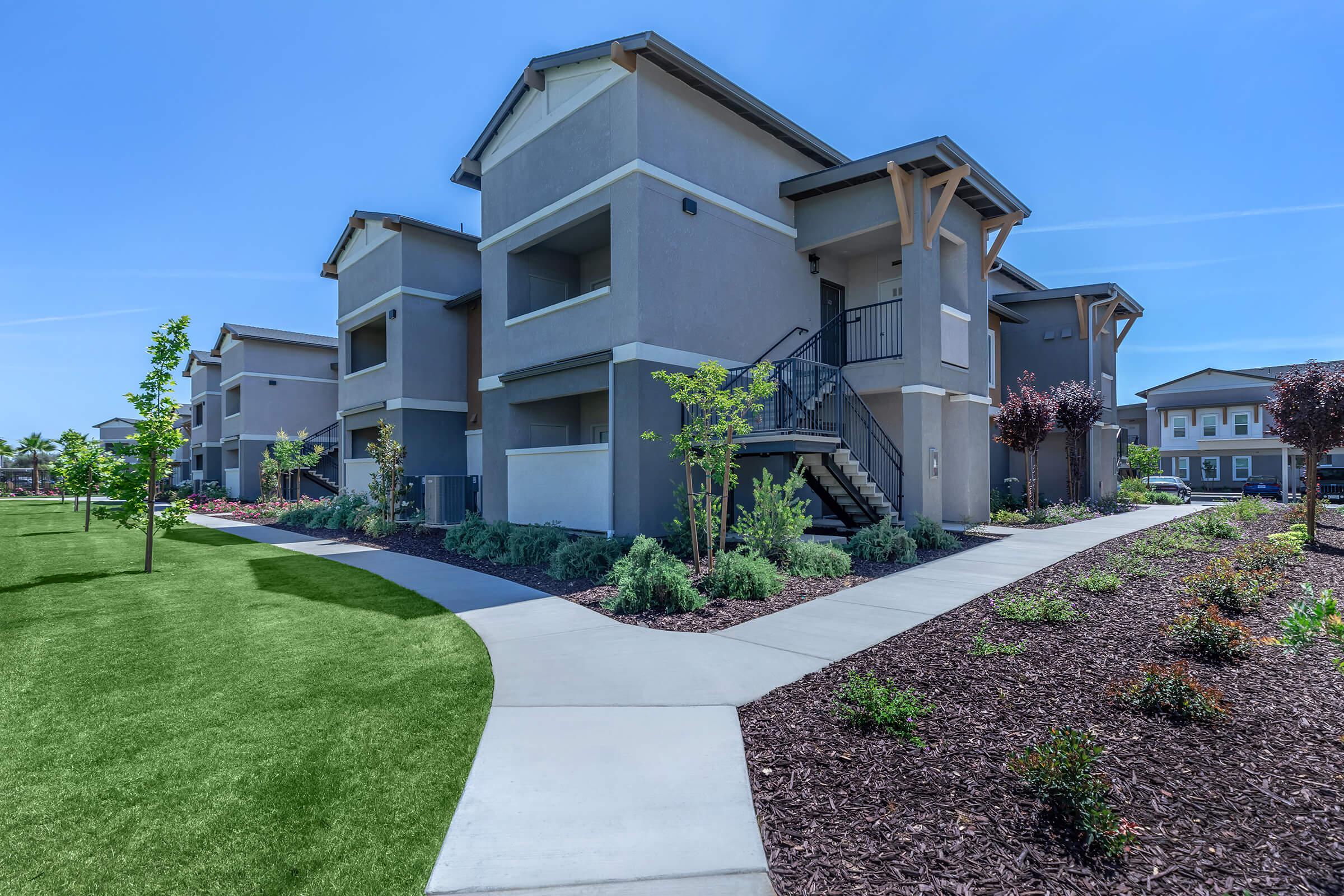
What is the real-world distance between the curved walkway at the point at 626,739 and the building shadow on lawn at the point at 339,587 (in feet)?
1.32

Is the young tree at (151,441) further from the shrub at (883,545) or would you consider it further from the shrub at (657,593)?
the shrub at (883,545)

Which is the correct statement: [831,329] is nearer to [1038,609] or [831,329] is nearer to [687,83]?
[687,83]

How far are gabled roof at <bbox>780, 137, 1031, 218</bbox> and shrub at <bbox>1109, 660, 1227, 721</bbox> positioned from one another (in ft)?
35.7

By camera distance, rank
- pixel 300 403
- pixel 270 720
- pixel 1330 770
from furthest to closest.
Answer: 1. pixel 300 403
2. pixel 270 720
3. pixel 1330 770

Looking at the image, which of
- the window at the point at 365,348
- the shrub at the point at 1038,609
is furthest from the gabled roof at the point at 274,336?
the shrub at the point at 1038,609

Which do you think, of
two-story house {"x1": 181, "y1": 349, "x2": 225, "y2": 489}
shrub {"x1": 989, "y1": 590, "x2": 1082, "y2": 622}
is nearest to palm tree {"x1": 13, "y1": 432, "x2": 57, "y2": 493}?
two-story house {"x1": 181, "y1": 349, "x2": 225, "y2": 489}

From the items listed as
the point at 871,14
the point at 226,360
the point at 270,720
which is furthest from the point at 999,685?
the point at 226,360

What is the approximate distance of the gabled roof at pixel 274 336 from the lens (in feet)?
99.1

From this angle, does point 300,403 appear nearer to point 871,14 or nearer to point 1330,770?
point 871,14

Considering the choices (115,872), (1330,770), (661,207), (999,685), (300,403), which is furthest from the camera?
(300,403)

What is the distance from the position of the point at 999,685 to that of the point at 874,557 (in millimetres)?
6177

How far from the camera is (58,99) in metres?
13.3

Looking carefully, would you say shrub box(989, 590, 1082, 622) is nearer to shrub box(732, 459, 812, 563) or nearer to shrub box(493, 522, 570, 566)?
shrub box(732, 459, 812, 563)

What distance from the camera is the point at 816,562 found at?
977 centimetres
